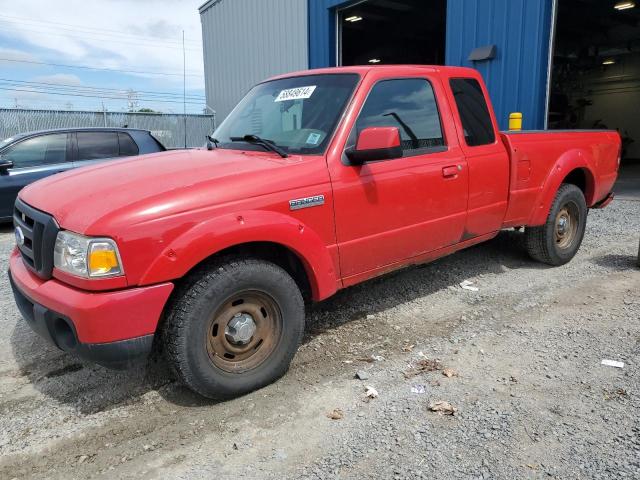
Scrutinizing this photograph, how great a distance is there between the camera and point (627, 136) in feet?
73.6

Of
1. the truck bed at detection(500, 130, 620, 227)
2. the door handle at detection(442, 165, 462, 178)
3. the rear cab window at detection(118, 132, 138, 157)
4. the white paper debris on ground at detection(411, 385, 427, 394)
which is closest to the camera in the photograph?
the white paper debris on ground at detection(411, 385, 427, 394)

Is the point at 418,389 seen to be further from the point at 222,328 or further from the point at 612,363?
the point at 612,363

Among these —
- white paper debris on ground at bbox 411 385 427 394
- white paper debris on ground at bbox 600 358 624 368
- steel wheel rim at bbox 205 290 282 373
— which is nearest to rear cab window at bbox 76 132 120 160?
steel wheel rim at bbox 205 290 282 373

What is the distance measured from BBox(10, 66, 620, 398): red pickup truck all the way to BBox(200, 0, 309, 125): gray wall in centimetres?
1040

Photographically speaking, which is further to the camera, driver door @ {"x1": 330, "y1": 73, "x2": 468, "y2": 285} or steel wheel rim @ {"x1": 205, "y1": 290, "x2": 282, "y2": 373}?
driver door @ {"x1": 330, "y1": 73, "x2": 468, "y2": 285}

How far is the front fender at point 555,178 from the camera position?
16.0 feet

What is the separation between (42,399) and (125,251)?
125 cm

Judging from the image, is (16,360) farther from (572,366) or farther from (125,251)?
(572,366)

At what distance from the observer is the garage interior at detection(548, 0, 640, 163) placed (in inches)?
746

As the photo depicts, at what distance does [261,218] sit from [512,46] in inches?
308

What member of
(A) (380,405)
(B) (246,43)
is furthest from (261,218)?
(B) (246,43)

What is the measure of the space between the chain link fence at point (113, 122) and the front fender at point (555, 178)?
396 inches

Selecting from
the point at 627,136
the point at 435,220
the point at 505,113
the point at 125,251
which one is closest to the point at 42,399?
the point at 125,251

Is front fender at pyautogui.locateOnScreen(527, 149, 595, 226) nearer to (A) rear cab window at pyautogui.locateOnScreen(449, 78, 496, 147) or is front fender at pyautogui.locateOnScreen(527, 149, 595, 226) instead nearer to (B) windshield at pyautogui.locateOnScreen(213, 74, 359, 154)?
(A) rear cab window at pyautogui.locateOnScreen(449, 78, 496, 147)
